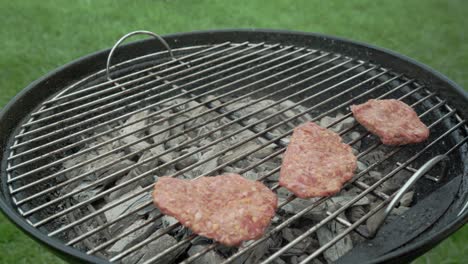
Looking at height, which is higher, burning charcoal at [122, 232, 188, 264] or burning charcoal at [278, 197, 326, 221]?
burning charcoal at [278, 197, 326, 221]

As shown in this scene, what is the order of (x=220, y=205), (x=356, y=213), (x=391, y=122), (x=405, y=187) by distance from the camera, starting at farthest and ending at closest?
(x=391, y=122)
(x=356, y=213)
(x=220, y=205)
(x=405, y=187)

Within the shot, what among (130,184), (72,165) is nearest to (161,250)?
(130,184)

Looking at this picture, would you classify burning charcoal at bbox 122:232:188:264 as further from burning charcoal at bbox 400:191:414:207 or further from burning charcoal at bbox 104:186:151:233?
burning charcoal at bbox 400:191:414:207

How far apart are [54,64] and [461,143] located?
3.82 metres

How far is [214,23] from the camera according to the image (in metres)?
5.41

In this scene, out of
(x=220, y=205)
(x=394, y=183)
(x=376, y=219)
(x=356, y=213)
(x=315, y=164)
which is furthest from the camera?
(x=394, y=183)

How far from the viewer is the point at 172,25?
5312mm

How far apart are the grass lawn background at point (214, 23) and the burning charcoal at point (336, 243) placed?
3.22 m

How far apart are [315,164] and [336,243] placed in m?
0.33

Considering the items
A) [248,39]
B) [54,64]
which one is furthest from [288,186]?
[54,64]

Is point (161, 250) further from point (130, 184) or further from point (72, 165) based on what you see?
point (72, 165)

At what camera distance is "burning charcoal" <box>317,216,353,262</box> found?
187cm

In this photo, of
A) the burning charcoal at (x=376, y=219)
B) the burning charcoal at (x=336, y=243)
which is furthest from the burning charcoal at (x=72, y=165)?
the burning charcoal at (x=376, y=219)

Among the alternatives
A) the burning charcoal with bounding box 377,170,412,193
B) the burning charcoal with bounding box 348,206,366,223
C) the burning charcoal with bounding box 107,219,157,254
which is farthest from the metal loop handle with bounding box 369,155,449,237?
the burning charcoal with bounding box 107,219,157,254
